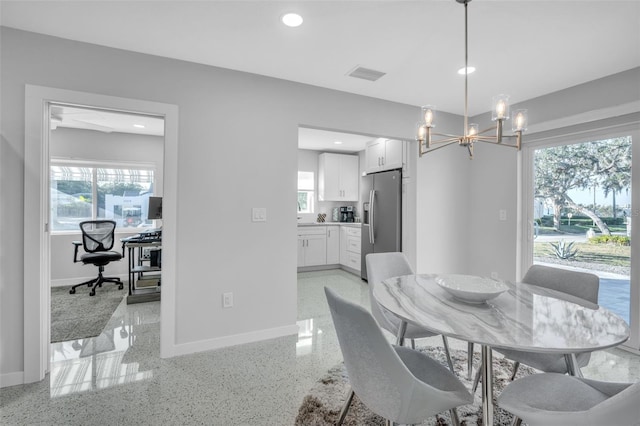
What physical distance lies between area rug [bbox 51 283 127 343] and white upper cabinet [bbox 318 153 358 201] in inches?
148

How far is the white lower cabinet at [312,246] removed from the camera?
5.62m

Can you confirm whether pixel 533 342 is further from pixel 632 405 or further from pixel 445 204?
pixel 445 204

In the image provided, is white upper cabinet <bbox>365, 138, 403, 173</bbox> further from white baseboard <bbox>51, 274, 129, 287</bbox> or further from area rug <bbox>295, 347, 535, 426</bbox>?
white baseboard <bbox>51, 274, 129, 287</bbox>

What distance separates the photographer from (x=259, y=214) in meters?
2.87

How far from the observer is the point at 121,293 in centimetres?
429

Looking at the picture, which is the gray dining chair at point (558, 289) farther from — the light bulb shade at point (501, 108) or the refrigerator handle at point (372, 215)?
the refrigerator handle at point (372, 215)

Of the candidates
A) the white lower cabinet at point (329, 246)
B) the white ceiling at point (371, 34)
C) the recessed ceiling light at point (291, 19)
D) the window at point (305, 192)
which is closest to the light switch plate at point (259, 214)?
the white ceiling at point (371, 34)

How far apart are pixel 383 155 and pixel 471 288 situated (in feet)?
10.7

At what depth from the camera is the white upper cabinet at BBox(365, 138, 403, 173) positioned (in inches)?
170

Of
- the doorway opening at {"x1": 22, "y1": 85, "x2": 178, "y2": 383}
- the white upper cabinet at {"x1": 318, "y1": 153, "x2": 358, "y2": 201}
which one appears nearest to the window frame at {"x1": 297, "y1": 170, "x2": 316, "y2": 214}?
the white upper cabinet at {"x1": 318, "y1": 153, "x2": 358, "y2": 201}

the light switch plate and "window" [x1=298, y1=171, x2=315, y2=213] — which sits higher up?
"window" [x1=298, y1=171, x2=315, y2=213]


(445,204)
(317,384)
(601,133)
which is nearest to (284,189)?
(317,384)

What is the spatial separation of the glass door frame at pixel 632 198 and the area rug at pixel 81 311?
445 cm

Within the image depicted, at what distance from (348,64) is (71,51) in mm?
2052
